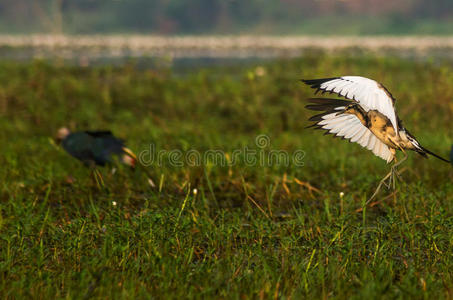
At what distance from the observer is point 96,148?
503 centimetres

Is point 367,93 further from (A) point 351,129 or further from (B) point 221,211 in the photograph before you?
(B) point 221,211

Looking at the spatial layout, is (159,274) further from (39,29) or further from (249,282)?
(39,29)

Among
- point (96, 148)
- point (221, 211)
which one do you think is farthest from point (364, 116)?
point (96, 148)

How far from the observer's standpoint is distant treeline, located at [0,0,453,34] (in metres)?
95.7

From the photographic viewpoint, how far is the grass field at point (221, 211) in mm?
2896

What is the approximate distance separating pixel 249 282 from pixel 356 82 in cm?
115

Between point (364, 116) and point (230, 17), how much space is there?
103 meters

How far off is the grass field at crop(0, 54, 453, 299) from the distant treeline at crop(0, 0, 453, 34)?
87.9 metres

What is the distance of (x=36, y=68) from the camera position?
9562 mm

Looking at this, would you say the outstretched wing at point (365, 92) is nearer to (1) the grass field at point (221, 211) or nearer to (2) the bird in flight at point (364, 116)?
(2) the bird in flight at point (364, 116)

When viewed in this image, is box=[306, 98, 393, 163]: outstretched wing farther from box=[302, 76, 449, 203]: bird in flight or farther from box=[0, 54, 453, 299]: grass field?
box=[0, 54, 453, 299]: grass field

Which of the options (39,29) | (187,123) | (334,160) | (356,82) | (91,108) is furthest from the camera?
(39,29)

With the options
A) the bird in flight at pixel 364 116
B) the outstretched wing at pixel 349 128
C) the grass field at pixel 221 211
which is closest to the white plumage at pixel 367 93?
the bird in flight at pixel 364 116

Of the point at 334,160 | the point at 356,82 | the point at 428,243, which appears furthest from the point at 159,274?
the point at 334,160
